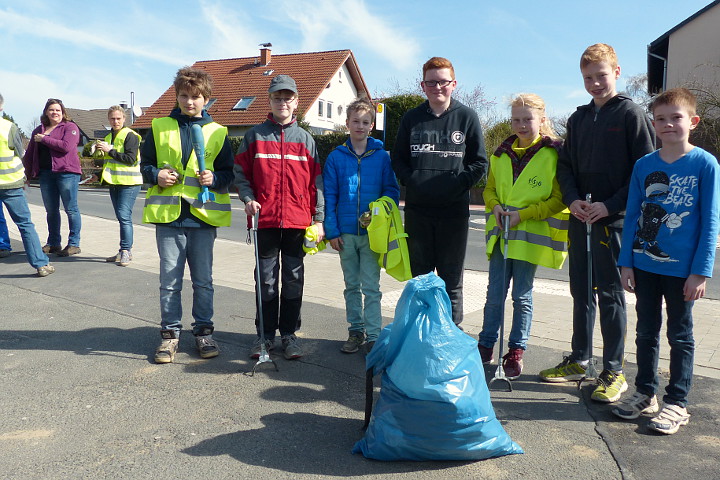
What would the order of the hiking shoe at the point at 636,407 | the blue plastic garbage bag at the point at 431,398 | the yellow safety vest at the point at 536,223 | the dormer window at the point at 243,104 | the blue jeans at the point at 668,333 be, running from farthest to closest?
the dormer window at the point at 243,104, the yellow safety vest at the point at 536,223, the hiking shoe at the point at 636,407, the blue jeans at the point at 668,333, the blue plastic garbage bag at the point at 431,398

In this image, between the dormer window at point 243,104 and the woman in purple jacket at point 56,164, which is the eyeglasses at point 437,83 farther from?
the dormer window at point 243,104

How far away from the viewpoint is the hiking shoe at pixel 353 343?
4.36 metres

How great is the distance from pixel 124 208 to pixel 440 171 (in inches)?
203

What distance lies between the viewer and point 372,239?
4000mm

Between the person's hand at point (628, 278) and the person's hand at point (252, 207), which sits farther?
the person's hand at point (252, 207)

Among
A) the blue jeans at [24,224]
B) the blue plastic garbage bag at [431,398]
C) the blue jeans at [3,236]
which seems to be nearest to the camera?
the blue plastic garbage bag at [431,398]

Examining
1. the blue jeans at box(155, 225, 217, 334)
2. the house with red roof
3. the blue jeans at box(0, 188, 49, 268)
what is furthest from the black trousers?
the house with red roof

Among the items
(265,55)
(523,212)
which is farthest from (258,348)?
(265,55)

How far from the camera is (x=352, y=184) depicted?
4199 mm

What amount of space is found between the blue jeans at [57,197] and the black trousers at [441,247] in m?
5.63

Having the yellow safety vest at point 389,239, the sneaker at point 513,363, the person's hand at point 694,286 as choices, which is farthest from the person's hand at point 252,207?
the person's hand at point 694,286

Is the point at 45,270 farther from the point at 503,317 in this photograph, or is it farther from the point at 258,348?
the point at 503,317

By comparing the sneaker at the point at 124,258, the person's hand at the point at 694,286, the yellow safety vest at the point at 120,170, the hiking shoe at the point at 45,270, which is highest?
the yellow safety vest at the point at 120,170

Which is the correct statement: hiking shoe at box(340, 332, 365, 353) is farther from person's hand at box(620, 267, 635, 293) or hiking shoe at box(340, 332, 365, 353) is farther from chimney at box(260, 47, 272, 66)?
chimney at box(260, 47, 272, 66)
